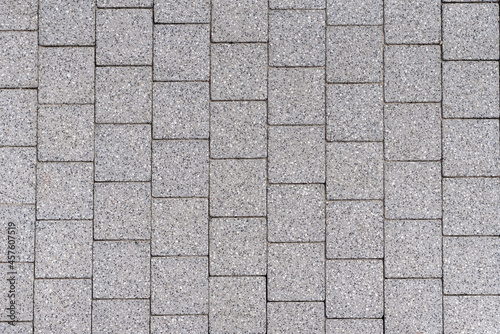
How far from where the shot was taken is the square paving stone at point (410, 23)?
2156 millimetres

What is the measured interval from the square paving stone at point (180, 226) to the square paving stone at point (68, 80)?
A: 634 mm

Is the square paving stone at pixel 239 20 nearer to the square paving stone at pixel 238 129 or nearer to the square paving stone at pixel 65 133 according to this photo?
the square paving stone at pixel 238 129

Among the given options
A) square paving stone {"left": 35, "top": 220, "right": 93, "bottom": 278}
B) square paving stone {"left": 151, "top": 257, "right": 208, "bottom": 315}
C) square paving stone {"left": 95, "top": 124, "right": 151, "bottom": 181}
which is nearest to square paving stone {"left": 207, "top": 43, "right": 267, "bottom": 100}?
square paving stone {"left": 95, "top": 124, "right": 151, "bottom": 181}

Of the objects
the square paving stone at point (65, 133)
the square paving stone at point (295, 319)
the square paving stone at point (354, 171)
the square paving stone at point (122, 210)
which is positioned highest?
the square paving stone at point (65, 133)

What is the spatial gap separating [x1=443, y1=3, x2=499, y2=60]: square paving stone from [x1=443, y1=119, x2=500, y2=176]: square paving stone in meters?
0.33

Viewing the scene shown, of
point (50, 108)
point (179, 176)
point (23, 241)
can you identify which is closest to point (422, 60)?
point (179, 176)

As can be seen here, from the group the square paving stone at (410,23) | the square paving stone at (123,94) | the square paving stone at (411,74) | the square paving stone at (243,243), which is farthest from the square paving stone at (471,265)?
the square paving stone at (123,94)

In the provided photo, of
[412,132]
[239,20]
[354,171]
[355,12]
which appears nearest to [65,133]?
[239,20]

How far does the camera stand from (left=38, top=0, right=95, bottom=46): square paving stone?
2.15m

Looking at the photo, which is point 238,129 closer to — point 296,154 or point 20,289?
point 296,154

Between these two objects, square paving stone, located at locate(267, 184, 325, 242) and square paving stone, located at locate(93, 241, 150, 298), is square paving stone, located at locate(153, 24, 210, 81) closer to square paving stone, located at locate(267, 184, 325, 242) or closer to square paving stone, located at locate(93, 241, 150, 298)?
square paving stone, located at locate(267, 184, 325, 242)

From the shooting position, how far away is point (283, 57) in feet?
7.04

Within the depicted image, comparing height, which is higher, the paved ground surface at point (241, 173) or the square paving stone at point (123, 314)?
the paved ground surface at point (241, 173)

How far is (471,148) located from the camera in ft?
7.03
